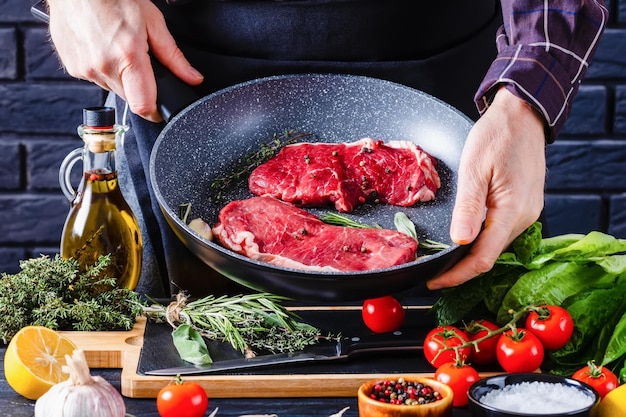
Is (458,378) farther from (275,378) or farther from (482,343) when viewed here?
(275,378)

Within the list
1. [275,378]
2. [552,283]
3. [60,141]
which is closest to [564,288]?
[552,283]

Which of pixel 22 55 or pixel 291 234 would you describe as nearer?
pixel 291 234

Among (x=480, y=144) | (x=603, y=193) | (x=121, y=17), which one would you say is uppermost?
(x=121, y=17)


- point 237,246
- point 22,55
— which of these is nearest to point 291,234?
point 237,246

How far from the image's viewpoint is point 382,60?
1.96 meters

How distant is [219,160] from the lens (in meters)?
1.87

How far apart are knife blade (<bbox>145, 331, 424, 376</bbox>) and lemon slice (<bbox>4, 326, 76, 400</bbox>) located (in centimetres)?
13

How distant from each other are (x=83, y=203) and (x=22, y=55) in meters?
1.00

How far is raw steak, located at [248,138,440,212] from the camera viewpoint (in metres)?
1.77

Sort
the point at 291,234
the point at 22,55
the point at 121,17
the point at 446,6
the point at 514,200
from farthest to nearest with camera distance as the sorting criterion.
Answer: the point at 22,55 → the point at 446,6 → the point at 121,17 → the point at 291,234 → the point at 514,200

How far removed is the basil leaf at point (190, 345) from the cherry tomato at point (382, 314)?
0.28 meters

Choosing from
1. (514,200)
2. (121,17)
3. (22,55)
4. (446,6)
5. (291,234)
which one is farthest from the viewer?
(22,55)

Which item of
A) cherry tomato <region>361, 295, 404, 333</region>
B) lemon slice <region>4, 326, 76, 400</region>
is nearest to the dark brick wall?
cherry tomato <region>361, 295, 404, 333</region>

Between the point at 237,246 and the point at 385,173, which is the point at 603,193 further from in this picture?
the point at 237,246
